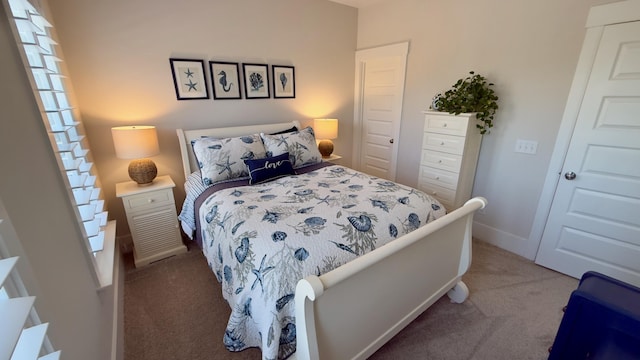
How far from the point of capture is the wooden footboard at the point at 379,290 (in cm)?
112

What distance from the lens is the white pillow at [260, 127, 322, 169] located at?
2689 mm

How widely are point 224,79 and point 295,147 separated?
1069 millimetres

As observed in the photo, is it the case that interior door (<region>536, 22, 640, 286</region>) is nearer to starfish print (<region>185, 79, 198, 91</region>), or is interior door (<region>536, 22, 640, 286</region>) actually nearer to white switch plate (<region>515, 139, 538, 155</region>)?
white switch plate (<region>515, 139, 538, 155</region>)

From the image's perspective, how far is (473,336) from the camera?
1761 mm

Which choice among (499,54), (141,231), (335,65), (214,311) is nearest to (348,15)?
(335,65)

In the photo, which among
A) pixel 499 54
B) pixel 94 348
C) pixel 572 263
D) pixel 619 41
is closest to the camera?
pixel 94 348

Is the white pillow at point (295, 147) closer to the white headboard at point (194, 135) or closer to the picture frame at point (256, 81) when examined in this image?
the white headboard at point (194, 135)

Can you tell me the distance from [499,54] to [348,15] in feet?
6.57

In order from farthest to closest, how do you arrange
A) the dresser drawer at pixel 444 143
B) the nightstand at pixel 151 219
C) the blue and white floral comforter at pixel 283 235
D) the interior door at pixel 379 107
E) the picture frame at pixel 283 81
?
the interior door at pixel 379 107 → the picture frame at pixel 283 81 → the dresser drawer at pixel 444 143 → the nightstand at pixel 151 219 → the blue and white floral comforter at pixel 283 235

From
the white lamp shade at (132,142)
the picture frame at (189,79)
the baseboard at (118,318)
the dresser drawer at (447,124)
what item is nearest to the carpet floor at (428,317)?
the baseboard at (118,318)

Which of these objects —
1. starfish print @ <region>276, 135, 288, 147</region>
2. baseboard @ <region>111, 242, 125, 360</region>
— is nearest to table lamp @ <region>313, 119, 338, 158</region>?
starfish print @ <region>276, 135, 288, 147</region>

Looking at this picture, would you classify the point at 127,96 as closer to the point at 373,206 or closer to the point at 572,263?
the point at 373,206

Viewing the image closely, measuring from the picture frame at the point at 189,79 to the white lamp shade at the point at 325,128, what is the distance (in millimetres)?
1366

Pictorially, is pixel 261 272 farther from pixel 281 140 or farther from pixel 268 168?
pixel 281 140
